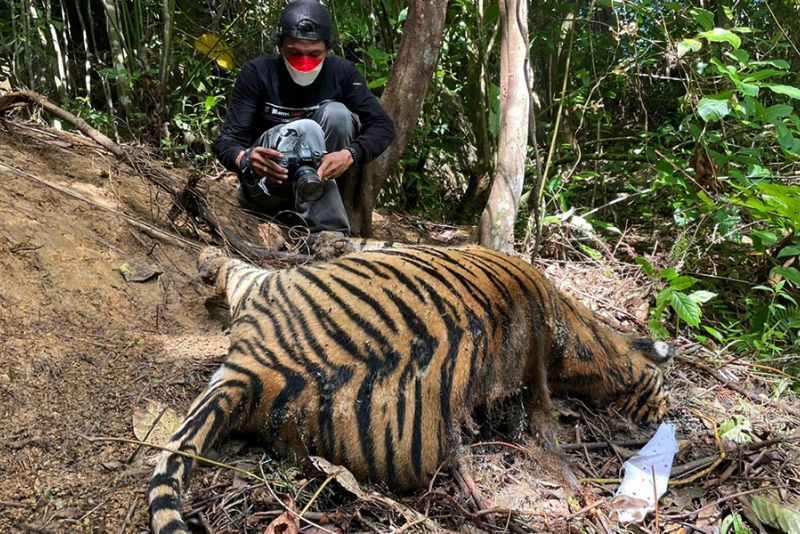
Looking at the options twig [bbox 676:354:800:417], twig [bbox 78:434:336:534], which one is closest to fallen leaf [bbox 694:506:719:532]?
twig [bbox 676:354:800:417]

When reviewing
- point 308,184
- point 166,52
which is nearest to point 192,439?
point 308,184

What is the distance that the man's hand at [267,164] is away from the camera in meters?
4.48

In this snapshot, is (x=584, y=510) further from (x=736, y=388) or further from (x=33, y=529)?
(x=33, y=529)

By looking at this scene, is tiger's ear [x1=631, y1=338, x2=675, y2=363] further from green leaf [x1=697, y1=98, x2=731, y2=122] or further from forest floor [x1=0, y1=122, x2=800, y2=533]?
green leaf [x1=697, y1=98, x2=731, y2=122]

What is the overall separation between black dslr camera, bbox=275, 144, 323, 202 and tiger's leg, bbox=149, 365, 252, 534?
7.85ft

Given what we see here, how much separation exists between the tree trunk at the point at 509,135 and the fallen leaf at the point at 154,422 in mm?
2462

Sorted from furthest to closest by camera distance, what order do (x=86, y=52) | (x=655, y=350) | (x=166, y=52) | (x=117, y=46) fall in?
(x=86, y=52), (x=117, y=46), (x=166, y=52), (x=655, y=350)

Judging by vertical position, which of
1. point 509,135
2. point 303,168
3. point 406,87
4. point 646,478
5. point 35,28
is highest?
point 35,28

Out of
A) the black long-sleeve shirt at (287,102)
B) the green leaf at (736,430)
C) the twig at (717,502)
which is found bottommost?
the twig at (717,502)

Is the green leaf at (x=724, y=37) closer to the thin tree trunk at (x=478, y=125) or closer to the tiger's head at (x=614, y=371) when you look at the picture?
the tiger's head at (x=614, y=371)

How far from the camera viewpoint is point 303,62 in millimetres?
4707

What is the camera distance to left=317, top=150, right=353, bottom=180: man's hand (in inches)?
182

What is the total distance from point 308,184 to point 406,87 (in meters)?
1.07

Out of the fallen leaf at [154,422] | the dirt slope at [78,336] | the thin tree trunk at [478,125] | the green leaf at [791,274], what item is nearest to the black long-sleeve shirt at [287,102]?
the dirt slope at [78,336]
